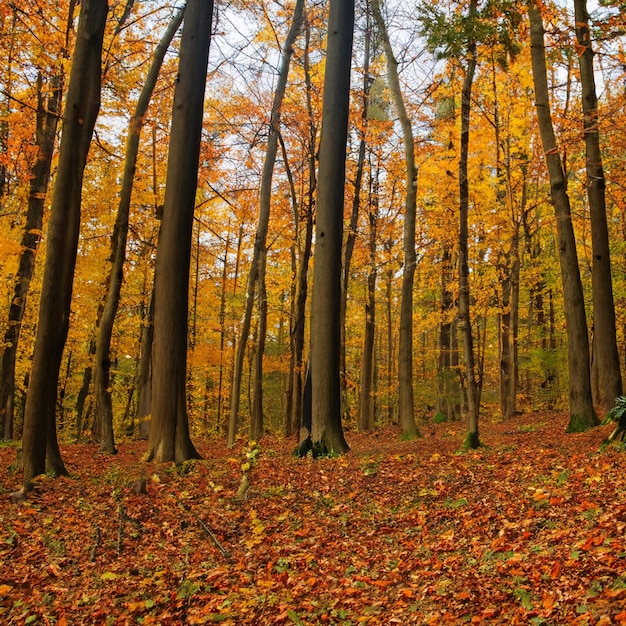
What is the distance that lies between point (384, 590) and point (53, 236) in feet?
22.8

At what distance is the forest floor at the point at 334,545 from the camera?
3.82 m

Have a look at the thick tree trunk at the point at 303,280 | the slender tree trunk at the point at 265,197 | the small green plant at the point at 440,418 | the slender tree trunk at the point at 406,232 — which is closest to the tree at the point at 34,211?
the slender tree trunk at the point at 265,197

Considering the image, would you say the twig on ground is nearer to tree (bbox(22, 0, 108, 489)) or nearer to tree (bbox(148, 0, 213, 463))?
tree (bbox(22, 0, 108, 489))

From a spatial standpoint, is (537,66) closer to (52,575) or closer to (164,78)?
(164,78)

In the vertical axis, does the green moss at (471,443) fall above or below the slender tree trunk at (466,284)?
below

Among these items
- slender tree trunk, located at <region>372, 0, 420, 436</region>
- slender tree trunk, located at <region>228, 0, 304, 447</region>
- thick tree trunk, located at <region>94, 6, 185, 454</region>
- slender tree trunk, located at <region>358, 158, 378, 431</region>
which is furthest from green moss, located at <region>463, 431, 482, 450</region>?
slender tree trunk, located at <region>358, 158, 378, 431</region>

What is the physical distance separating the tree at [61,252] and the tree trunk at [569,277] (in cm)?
793

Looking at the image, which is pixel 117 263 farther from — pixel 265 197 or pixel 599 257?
pixel 599 257

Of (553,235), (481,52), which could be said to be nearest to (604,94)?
(553,235)

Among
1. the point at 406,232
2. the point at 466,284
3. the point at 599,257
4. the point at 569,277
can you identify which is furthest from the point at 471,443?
the point at 406,232

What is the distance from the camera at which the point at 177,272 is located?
907 centimetres

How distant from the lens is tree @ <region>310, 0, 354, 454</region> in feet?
31.1

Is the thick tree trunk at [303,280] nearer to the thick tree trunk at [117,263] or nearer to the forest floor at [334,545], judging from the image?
the thick tree trunk at [117,263]

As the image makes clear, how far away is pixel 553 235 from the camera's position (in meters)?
21.5
